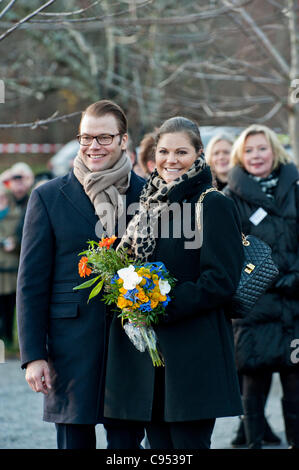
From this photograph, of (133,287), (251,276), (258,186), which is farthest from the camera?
(258,186)

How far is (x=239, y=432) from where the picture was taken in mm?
6523

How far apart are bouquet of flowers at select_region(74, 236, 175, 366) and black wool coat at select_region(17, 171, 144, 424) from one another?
0.30 metres

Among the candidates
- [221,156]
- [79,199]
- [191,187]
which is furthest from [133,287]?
[221,156]

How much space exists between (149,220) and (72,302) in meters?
0.65

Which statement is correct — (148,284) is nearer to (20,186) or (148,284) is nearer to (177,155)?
(177,155)

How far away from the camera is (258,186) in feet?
19.7

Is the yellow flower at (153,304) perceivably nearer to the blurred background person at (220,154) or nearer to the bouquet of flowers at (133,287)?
the bouquet of flowers at (133,287)

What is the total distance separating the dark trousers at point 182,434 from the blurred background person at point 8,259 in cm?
683

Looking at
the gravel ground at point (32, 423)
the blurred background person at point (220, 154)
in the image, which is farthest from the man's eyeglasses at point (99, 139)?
the blurred background person at point (220, 154)

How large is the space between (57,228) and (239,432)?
9.68 feet

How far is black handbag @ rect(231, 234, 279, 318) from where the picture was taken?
398cm

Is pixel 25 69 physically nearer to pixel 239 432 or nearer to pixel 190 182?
pixel 239 432

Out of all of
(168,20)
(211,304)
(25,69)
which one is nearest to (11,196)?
(168,20)

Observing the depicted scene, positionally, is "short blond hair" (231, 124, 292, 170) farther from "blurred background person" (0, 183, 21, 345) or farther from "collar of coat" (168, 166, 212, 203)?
"blurred background person" (0, 183, 21, 345)
